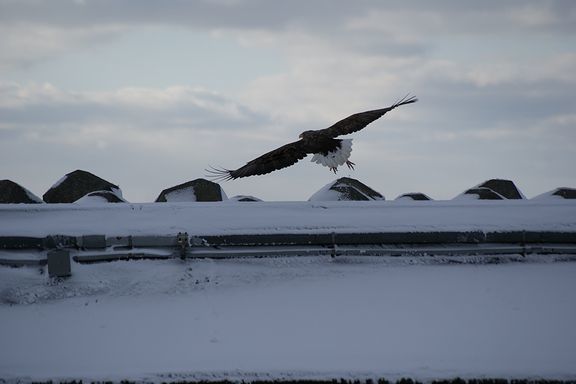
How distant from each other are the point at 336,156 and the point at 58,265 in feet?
12.6

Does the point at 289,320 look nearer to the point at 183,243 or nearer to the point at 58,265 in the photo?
the point at 183,243

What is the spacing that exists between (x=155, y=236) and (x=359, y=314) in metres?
2.39

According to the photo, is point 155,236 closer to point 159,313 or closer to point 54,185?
point 159,313

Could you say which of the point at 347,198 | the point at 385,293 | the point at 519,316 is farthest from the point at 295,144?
the point at 519,316

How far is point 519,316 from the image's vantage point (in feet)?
32.5

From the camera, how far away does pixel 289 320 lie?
32.1 feet

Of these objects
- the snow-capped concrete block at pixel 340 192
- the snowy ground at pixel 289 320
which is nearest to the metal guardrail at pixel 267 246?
the snowy ground at pixel 289 320

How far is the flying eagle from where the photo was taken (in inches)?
502

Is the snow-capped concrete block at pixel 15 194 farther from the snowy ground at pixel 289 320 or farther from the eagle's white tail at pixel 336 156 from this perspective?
the eagle's white tail at pixel 336 156

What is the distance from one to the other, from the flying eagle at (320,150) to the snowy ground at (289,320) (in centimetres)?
213

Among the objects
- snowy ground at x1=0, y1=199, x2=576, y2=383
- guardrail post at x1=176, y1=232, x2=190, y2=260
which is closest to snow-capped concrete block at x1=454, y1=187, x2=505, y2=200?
snowy ground at x1=0, y1=199, x2=576, y2=383

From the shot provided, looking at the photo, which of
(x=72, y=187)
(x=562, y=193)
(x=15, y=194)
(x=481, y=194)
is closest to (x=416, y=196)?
(x=481, y=194)

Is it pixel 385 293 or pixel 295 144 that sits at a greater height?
pixel 295 144

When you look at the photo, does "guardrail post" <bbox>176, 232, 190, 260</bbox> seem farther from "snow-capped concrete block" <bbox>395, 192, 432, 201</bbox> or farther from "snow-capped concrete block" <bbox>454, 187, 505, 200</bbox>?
"snow-capped concrete block" <bbox>454, 187, 505, 200</bbox>
